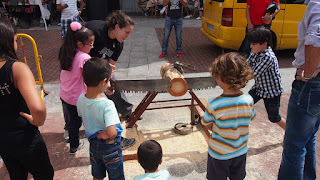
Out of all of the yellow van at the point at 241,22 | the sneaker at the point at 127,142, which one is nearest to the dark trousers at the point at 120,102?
the sneaker at the point at 127,142

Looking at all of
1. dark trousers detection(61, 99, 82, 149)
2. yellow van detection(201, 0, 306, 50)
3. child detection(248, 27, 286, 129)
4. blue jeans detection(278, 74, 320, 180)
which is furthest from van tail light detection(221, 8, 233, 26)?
dark trousers detection(61, 99, 82, 149)

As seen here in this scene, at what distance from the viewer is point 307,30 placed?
195 centimetres

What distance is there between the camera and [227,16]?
21.8ft

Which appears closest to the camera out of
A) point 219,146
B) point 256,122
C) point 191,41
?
point 219,146

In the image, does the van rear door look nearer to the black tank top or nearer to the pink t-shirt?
the pink t-shirt

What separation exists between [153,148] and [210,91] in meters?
3.38

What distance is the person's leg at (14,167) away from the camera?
7.08 ft

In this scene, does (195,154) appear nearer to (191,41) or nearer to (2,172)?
(2,172)

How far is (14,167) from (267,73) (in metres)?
2.67

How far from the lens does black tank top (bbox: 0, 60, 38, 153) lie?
1.86m

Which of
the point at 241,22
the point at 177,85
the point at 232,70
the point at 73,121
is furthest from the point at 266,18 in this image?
the point at 73,121

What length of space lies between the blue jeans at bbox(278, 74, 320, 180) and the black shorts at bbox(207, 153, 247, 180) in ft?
1.58

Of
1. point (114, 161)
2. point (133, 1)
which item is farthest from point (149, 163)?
point (133, 1)

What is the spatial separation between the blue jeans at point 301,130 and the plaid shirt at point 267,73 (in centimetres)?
73
